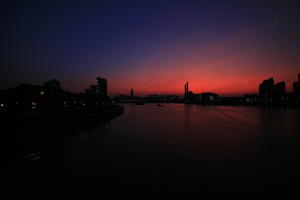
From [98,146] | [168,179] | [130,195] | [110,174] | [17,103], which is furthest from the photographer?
[17,103]

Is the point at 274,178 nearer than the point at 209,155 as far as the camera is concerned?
Yes

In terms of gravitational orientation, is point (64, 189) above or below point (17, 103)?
below

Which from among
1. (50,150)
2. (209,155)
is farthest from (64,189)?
(209,155)

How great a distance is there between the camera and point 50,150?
18109 mm

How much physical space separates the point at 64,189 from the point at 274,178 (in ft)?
45.4

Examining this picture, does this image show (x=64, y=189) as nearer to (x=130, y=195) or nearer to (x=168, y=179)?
(x=130, y=195)

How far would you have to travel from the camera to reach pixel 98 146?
21000 millimetres

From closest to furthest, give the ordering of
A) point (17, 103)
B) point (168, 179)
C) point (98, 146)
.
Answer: point (168, 179), point (98, 146), point (17, 103)

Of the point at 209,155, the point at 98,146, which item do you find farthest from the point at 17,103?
the point at 209,155

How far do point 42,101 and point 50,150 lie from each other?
74119 mm

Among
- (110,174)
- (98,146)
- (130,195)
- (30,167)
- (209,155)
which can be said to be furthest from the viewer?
(98,146)

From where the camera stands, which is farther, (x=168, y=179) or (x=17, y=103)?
(x=17, y=103)

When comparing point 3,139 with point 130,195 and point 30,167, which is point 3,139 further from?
point 130,195

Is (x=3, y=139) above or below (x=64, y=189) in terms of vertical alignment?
above
